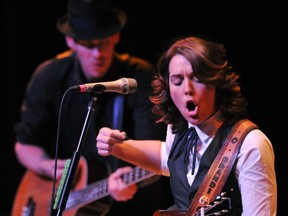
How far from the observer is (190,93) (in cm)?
273

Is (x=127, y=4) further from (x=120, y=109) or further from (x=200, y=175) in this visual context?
(x=200, y=175)

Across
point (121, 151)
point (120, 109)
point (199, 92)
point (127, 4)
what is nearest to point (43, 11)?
point (127, 4)

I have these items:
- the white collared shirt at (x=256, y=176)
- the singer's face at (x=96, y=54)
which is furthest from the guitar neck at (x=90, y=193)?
the white collared shirt at (x=256, y=176)

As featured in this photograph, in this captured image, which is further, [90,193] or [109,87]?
[90,193]

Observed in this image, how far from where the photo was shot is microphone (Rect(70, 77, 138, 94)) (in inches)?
107

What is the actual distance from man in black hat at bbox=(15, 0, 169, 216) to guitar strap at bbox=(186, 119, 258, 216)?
1649mm

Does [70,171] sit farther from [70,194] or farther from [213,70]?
[70,194]

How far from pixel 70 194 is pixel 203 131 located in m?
1.96

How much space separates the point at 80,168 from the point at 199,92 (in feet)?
6.83

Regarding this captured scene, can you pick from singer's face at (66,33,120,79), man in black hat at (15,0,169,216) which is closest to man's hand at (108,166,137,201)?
man in black hat at (15,0,169,216)

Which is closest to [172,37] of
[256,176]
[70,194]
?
[70,194]

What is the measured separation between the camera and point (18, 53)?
224 inches

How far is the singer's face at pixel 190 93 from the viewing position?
273cm

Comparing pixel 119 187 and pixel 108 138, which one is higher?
pixel 108 138
